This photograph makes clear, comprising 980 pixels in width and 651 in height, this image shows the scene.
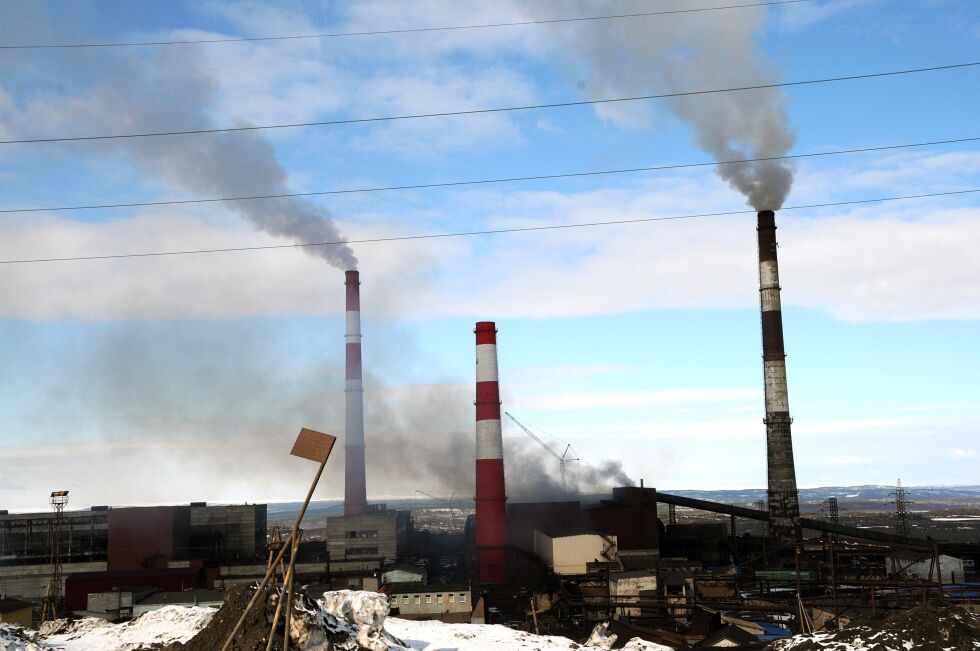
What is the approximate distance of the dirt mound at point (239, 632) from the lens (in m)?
8.91

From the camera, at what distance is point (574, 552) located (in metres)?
41.0

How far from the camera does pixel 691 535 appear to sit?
5175cm

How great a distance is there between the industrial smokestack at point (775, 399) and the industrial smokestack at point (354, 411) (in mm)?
22490

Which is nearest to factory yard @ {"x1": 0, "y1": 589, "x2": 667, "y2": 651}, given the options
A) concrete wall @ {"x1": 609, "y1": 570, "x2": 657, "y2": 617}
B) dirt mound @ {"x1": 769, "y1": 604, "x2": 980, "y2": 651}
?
dirt mound @ {"x1": 769, "y1": 604, "x2": 980, "y2": 651}

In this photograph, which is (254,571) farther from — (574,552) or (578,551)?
(578,551)

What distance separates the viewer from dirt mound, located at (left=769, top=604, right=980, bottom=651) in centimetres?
981

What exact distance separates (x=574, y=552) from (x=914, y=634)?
31.8 metres

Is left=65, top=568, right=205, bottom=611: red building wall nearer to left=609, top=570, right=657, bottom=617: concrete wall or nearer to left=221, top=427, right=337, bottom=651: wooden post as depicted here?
left=609, top=570, right=657, bottom=617: concrete wall

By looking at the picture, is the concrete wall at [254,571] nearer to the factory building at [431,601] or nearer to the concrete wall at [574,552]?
the factory building at [431,601]

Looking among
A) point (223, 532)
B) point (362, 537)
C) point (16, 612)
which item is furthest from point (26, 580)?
point (16, 612)

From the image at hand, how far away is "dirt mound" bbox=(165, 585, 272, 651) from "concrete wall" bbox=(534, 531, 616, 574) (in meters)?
32.8

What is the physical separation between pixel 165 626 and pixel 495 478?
28.2 meters

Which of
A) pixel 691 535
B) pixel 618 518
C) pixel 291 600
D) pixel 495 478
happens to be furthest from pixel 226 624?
pixel 691 535

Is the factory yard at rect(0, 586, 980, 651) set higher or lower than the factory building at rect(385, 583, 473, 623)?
higher
